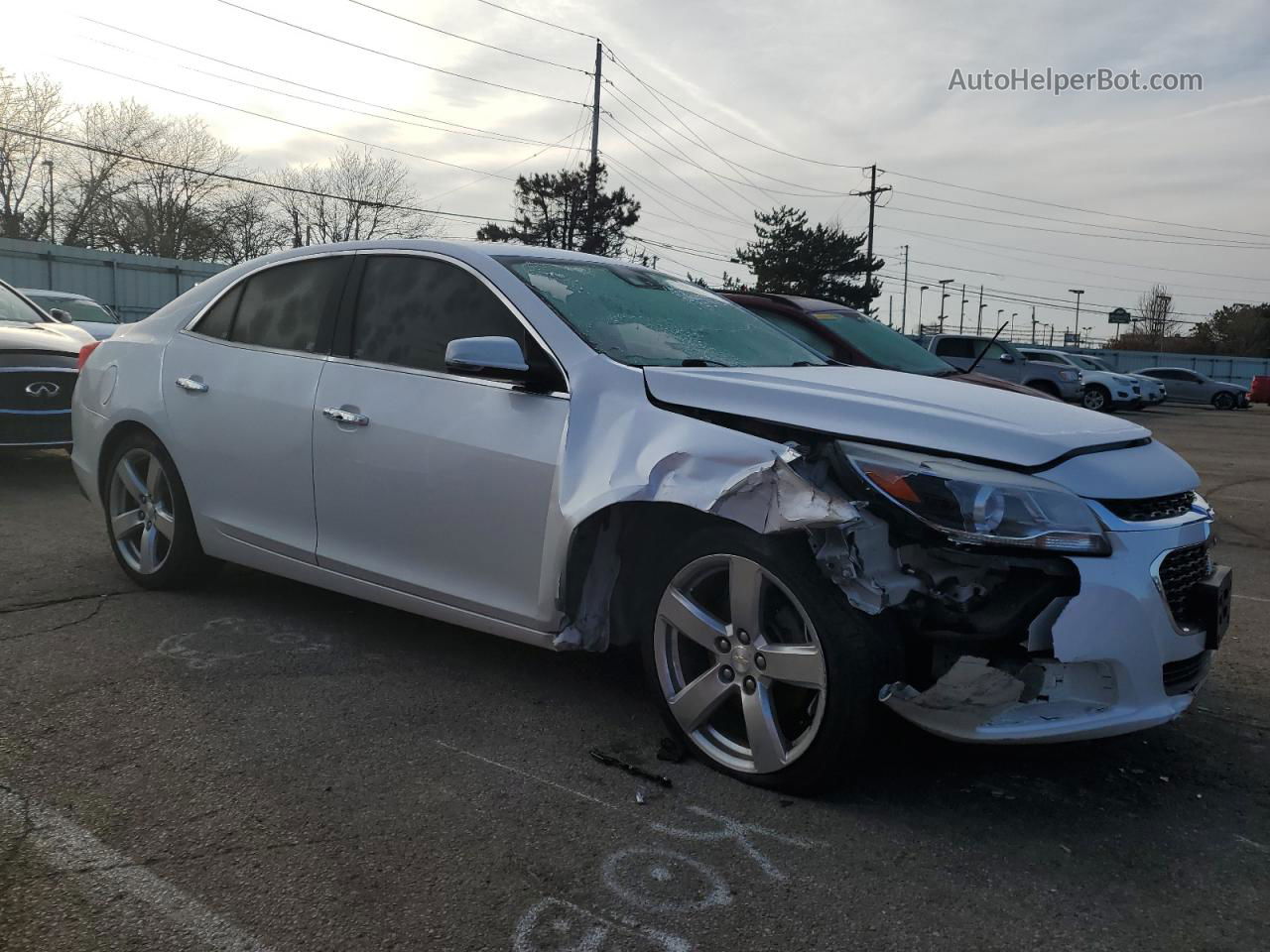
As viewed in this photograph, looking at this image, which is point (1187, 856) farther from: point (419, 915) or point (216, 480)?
point (216, 480)

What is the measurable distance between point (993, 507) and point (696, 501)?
79cm

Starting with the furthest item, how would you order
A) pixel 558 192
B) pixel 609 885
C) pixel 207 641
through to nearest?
pixel 558 192
pixel 207 641
pixel 609 885

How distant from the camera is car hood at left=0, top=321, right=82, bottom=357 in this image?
7.84m

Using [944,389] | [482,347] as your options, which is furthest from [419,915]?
[944,389]

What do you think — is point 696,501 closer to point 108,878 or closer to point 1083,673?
point 1083,673

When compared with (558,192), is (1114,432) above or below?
below

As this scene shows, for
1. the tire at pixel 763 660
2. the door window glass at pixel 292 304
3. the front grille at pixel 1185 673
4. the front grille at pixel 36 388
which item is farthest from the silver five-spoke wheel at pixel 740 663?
the front grille at pixel 36 388

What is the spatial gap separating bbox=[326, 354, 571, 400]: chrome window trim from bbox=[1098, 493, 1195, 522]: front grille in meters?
1.63

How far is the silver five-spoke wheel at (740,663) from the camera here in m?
2.88

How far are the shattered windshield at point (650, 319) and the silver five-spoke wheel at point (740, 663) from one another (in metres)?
0.82

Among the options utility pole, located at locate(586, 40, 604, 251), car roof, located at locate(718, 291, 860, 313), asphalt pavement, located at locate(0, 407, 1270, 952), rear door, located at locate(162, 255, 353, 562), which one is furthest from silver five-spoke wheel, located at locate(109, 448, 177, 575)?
utility pole, located at locate(586, 40, 604, 251)

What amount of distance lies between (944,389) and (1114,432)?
1.67 feet

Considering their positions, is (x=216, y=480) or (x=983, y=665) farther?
(x=216, y=480)

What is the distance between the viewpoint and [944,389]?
10.9ft
